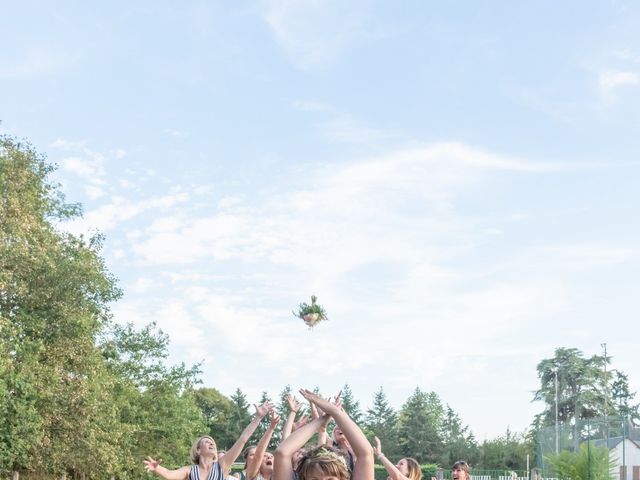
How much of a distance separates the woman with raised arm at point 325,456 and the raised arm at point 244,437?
2.61 metres

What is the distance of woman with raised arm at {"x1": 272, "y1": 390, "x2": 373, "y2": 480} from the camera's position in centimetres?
331

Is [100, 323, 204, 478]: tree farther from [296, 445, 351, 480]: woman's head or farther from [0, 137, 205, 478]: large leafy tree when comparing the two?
[296, 445, 351, 480]: woman's head

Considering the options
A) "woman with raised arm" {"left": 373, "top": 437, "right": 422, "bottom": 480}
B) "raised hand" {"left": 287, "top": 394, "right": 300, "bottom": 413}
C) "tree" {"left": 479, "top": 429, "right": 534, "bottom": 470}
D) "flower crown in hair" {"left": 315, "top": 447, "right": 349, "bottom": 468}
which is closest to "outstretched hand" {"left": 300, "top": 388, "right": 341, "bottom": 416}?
"flower crown in hair" {"left": 315, "top": 447, "right": 349, "bottom": 468}

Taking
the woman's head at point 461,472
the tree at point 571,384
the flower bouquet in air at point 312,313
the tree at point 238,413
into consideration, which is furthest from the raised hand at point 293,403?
the tree at point 571,384

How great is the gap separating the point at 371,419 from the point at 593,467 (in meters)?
67.7

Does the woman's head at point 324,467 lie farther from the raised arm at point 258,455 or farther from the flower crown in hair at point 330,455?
the raised arm at point 258,455

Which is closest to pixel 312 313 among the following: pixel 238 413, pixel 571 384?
pixel 238 413

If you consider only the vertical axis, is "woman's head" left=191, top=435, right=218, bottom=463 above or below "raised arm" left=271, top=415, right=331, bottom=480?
above

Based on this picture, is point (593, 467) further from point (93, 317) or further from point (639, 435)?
point (93, 317)

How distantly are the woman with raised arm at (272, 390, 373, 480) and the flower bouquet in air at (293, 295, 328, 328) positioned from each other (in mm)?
20669

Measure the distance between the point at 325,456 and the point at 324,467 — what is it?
0.05 m

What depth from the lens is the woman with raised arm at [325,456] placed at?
10.9ft

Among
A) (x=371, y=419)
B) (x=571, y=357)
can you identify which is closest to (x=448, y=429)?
(x=371, y=419)

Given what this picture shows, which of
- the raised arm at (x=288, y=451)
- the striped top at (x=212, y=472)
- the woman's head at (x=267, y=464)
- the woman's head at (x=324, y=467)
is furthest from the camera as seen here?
the woman's head at (x=267, y=464)
